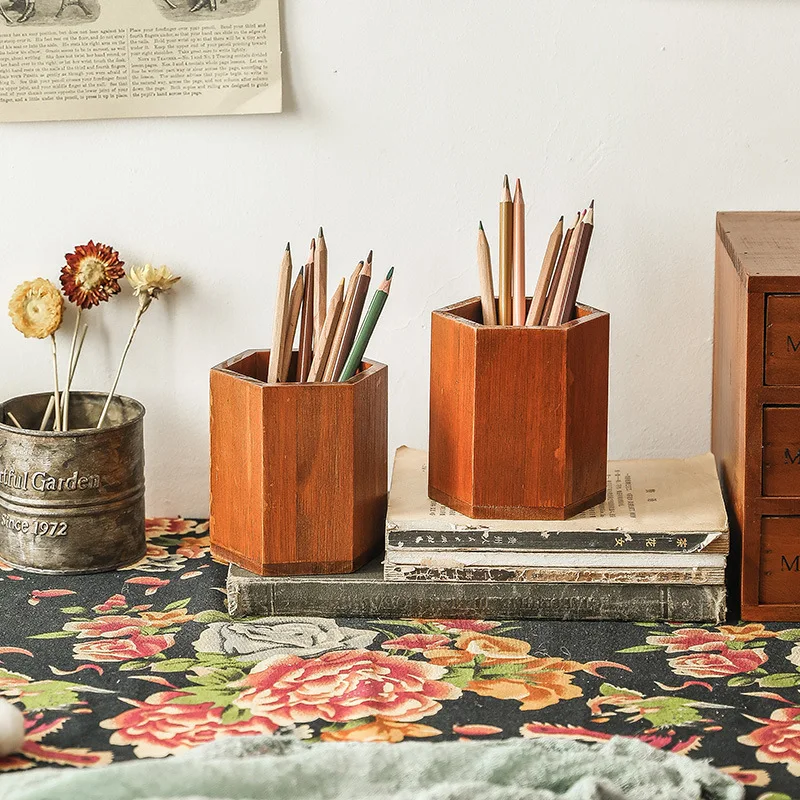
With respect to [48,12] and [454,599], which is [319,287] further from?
[48,12]

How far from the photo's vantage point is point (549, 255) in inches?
33.5

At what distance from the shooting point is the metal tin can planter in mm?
911

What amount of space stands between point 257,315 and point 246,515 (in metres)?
0.25

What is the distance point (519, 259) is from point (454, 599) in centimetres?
24

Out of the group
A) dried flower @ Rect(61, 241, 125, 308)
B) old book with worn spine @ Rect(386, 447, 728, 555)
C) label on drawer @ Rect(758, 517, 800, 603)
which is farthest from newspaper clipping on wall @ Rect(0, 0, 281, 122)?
label on drawer @ Rect(758, 517, 800, 603)

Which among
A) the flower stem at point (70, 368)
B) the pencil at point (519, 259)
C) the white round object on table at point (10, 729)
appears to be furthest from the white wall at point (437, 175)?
the white round object on table at point (10, 729)

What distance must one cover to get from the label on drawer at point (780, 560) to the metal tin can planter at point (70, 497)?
470 millimetres

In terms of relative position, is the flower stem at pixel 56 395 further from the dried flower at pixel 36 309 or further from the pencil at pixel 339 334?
the pencil at pixel 339 334

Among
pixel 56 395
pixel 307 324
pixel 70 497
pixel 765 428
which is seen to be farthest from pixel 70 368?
pixel 765 428

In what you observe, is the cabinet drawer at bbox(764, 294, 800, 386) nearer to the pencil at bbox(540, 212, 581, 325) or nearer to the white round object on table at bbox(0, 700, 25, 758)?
the pencil at bbox(540, 212, 581, 325)

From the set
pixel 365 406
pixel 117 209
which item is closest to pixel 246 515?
pixel 365 406

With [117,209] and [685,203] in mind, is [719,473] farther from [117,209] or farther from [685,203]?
[117,209]

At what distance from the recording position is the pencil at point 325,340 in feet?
2.74

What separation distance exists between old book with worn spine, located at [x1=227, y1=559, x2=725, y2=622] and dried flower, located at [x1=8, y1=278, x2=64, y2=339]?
291mm
